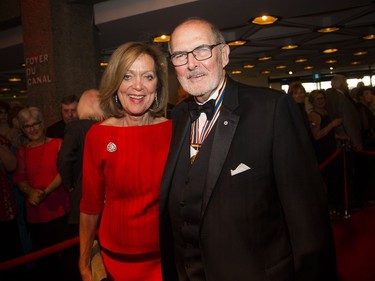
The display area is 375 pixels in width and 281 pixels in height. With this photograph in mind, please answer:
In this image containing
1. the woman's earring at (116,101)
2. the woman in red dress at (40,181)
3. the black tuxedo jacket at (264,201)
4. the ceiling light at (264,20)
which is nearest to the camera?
the black tuxedo jacket at (264,201)

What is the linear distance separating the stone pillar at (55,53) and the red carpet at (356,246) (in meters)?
4.61

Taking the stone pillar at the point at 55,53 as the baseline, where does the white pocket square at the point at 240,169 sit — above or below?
below

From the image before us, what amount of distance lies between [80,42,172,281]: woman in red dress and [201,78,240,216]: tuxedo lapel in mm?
507

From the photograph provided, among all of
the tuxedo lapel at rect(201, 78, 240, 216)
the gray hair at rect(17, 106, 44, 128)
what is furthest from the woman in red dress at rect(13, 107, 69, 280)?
the tuxedo lapel at rect(201, 78, 240, 216)

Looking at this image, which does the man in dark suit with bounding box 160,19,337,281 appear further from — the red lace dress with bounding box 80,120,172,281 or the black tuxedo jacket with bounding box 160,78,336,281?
the red lace dress with bounding box 80,120,172,281

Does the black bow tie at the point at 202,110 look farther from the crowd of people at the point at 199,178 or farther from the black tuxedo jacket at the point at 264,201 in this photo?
the black tuxedo jacket at the point at 264,201

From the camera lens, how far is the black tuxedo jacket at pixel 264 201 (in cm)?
149

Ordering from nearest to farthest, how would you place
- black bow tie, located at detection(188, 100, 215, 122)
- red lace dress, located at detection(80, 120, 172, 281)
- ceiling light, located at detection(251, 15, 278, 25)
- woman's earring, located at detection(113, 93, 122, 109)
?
black bow tie, located at detection(188, 100, 215, 122) < red lace dress, located at detection(80, 120, 172, 281) < woman's earring, located at detection(113, 93, 122, 109) < ceiling light, located at detection(251, 15, 278, 25)

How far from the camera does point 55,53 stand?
5.71 metres

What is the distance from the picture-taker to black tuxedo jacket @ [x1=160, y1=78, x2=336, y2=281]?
4.88ft

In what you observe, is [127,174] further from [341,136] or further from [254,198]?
[341,136]

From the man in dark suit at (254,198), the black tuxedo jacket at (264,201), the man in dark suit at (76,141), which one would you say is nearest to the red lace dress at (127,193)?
the man in dark suit at (254,198)

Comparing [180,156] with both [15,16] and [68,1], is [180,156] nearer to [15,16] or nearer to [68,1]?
[68,1]

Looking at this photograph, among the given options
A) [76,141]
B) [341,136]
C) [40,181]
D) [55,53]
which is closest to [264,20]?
[341,136]
